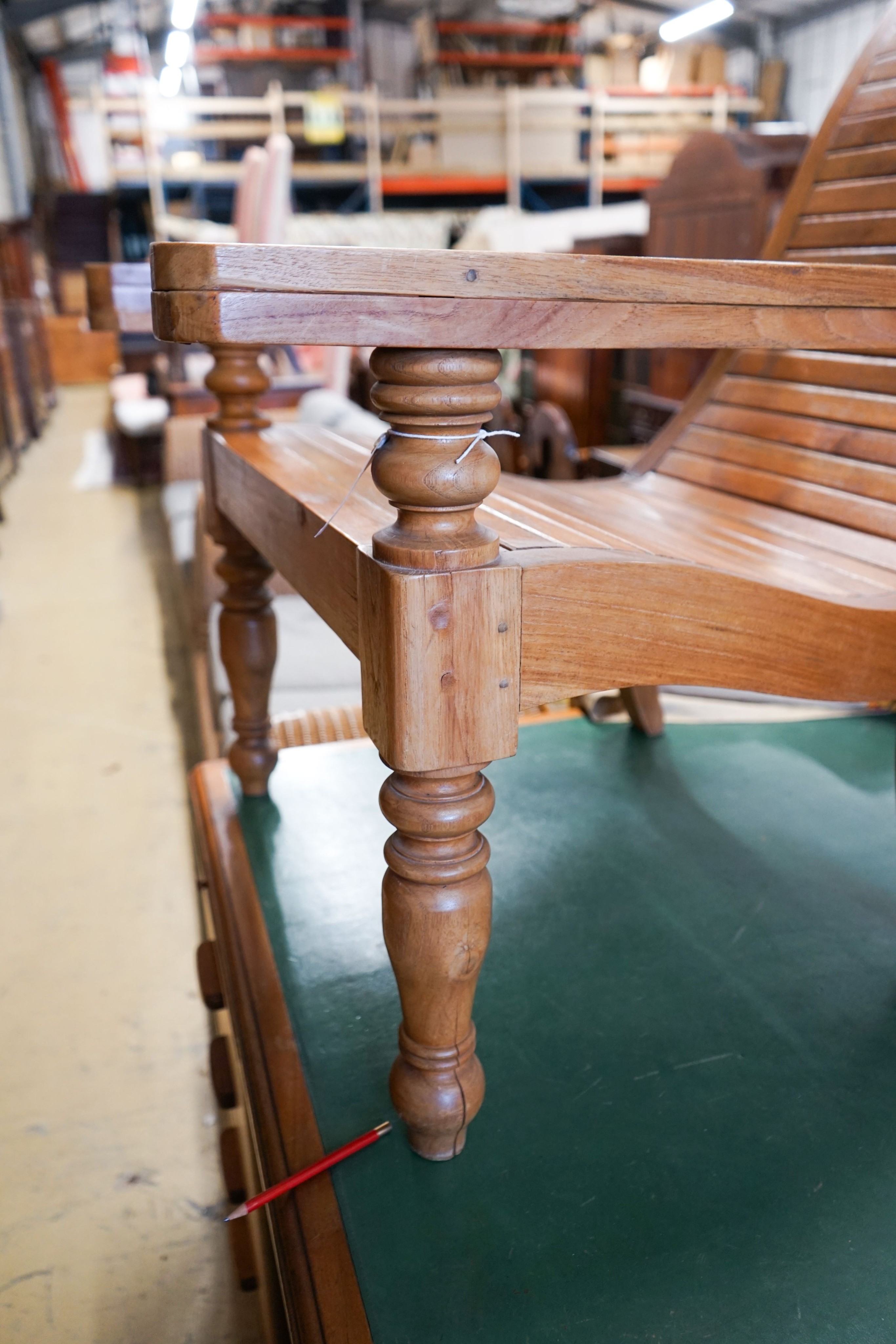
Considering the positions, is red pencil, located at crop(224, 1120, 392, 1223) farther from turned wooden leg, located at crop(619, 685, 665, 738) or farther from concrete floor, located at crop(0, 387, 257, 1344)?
turned wooden leg, located at crop(619, 685, 665, 738)

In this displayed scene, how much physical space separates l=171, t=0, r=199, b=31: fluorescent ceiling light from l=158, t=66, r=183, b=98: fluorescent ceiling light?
923 mm

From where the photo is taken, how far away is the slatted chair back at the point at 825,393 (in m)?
1.10

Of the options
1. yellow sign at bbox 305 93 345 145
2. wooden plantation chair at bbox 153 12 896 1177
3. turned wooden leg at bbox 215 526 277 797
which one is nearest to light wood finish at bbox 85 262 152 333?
turned wooden leg at bbox 215 526 277 797

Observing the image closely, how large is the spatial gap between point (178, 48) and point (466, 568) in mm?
10565

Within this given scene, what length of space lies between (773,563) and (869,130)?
710 millimetres

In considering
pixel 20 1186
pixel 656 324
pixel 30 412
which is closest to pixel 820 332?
pixel 656 324

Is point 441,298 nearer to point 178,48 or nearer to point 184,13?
point 184,13

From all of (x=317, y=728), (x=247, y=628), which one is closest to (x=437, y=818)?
(x=247, y=628)

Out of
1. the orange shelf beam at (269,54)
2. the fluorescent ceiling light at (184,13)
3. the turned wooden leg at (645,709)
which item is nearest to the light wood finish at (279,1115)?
the turned wooden leg at (645,709)

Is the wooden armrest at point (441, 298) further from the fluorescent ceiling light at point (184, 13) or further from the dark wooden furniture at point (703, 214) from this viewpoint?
the fluorescent ceiling light at point (184, 13)

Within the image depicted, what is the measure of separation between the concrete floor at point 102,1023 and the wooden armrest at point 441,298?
2.87ft

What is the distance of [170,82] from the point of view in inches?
396

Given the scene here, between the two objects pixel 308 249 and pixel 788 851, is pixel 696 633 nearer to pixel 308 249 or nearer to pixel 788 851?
pixel 308 249

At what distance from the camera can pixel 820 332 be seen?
63cm
